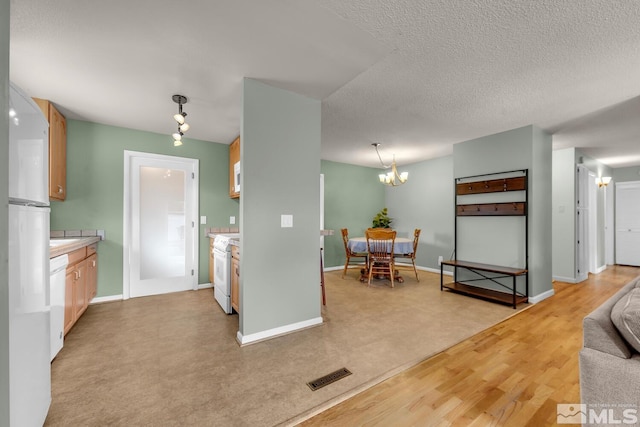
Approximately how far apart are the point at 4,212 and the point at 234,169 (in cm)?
327

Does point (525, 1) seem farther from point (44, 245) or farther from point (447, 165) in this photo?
point (447, 165)

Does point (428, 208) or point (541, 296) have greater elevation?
point (428, 208)

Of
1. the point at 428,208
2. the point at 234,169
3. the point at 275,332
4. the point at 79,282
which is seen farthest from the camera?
the point at 428,208

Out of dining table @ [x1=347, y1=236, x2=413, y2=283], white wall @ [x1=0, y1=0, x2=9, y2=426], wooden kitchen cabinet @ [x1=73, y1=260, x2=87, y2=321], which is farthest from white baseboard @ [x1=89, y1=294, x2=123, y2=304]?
dining table @ [x1=347, y1=236, x2=413, y2=283]

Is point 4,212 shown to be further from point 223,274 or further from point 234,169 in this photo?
point 234,169

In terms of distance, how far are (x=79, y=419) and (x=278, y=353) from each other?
1.26 metres

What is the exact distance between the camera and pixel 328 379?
1.85m

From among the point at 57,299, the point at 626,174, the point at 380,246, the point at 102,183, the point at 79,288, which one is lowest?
the point at 79,288

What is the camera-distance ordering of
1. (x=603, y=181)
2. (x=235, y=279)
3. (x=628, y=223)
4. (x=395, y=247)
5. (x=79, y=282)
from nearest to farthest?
(x=79, y=282), (x=235, y=279), (x=395, y=247), (x=603, y=181), (x=628, y=223)

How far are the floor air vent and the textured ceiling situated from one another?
247cm

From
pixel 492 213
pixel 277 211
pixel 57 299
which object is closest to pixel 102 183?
pixel 57 299

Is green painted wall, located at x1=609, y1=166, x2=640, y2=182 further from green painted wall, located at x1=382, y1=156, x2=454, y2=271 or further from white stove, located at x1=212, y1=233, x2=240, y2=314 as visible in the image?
white stove, located at x1=212, y1=233, x2=240, y2=314

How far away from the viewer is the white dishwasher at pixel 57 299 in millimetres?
2021

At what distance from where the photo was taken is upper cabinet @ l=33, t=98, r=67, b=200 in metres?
2.84
